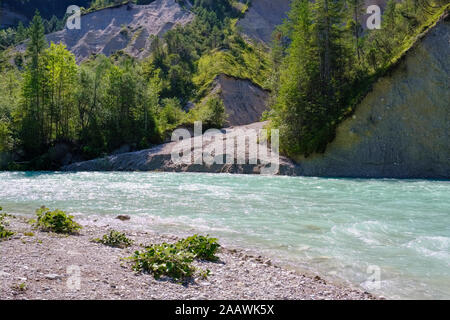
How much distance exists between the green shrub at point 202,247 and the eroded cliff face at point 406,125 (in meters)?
25.4

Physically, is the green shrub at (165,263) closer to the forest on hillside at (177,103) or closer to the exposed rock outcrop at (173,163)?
the exposed rock outcrop at (173,163)

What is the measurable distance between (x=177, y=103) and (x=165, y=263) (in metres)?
58.0

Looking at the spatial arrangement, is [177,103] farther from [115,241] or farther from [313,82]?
[115,241]

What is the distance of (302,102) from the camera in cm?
3538

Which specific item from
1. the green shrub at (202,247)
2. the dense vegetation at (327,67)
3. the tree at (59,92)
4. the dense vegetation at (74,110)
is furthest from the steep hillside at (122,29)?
the green shrub at (202,247)

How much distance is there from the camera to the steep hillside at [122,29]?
100750 mm

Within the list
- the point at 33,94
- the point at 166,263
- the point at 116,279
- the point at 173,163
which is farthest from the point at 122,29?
the point at 116,279

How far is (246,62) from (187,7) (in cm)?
5189

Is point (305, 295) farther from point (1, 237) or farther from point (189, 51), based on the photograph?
point (189, 51)

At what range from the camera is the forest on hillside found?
1380 inches

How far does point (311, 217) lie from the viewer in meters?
14.3

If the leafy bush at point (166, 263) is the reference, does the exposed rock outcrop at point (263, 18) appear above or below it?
above

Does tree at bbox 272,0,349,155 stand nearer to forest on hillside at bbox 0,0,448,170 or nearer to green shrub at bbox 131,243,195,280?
forest on hillside at bbox 0,0,448,170
